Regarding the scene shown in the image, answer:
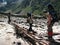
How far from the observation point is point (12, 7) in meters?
173

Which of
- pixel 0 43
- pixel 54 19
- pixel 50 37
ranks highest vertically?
pixel 54 19

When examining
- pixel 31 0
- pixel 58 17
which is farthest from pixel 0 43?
pixel 31 0

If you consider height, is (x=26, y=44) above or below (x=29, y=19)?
below

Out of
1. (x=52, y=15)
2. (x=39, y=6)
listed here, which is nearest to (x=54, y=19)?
(x=52, y=15)

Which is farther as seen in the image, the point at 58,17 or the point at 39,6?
the point at 39,6

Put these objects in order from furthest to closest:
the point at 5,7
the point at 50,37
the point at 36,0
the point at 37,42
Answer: the point at 5,7 < the point at 36,0 < the point at 37,42 < the point at 50,37

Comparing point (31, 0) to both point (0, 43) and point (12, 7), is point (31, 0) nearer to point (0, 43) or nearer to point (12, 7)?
point (12, 7)

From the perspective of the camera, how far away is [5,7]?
559ft

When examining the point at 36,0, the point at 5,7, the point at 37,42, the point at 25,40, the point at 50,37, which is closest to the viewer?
the point at 50,37

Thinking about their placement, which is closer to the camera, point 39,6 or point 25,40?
point 25,40

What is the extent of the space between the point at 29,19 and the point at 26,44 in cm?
437

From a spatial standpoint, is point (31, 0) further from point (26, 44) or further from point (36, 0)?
point (26, 44)

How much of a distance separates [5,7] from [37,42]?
519 feet

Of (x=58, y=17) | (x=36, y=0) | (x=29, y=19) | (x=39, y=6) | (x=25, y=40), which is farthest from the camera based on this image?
(x=36, y=0)
